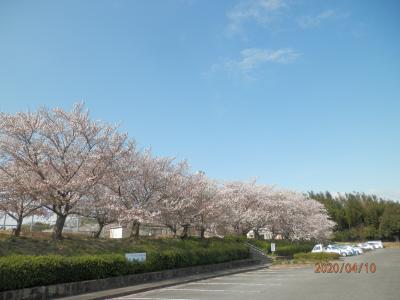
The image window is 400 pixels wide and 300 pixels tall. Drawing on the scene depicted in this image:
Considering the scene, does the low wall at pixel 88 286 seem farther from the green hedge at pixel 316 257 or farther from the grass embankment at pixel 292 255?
the green hedge at pixel 316 257

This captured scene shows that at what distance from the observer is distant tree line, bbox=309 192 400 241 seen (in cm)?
8281

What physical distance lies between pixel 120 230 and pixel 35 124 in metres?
13.9

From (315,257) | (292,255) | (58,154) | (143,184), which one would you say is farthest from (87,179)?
(292,255)

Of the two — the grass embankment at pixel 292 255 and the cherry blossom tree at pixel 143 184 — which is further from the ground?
the cherry blossom tree at pixel 143 184

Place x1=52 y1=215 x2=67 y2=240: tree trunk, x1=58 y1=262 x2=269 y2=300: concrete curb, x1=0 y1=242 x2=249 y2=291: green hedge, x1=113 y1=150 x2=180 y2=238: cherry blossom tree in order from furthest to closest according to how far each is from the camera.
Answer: x1=113 y1=150 x2=180 y2=238: cherry blossom tree → x1=52 y1=215 x2=67 y2=240: tree trunk → x1=58 y1=262 x2=269 y2=300: concrete curb → x1=0 y1=242 x2=249 y2=291: green hedge

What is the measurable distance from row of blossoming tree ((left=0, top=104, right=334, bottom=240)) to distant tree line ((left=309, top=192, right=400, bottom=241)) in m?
63.2

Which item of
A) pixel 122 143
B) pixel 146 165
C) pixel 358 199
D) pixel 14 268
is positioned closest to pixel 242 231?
pixel 146 165

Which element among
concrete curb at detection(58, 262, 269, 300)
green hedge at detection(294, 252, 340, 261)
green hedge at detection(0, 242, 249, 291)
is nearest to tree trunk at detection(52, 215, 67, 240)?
green hedge at detection(0, 242, 249, 291)

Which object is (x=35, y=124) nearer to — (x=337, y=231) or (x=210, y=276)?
(x=210, y=276)

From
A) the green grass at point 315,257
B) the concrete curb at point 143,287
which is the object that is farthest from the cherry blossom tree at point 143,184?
the green grass at point 315,257

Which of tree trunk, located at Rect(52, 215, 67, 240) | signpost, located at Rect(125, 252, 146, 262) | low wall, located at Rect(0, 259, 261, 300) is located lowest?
low wall, located at Rect(0, 259, 261, 300)

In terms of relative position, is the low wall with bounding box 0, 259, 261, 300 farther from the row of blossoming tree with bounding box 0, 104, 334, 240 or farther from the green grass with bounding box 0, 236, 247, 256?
the row of blossoming tree with bounding box 0, 104, 334, 240

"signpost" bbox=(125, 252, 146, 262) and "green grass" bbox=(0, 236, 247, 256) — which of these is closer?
"green grass" bbox=(0, 236, 247, 256)

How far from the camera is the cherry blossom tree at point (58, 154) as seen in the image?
17.6 meters
